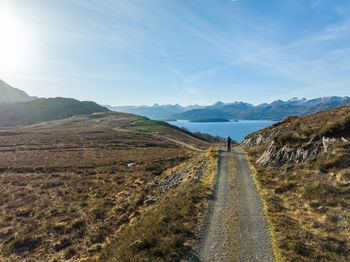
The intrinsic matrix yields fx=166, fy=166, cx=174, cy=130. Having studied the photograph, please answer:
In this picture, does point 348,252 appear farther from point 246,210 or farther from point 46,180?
point 46,180

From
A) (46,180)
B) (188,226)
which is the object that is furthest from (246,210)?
(46,180)

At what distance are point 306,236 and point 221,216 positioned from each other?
14.1 feet

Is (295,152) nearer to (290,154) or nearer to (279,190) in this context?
(290,154)

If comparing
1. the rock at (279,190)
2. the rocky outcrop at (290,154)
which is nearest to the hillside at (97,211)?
the rock at (279,190)

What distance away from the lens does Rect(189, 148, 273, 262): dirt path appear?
766 centimetres

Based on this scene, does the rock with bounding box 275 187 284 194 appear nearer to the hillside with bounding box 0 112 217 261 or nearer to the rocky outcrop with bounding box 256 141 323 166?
the rocky outcrop with bounding box 256 141 323 166

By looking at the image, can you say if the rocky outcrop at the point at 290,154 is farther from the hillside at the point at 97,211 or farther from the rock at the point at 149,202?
the rock at the point at 149,202

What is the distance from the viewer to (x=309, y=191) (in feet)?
39.2

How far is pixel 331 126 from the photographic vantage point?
50.4 ft

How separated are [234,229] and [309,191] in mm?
6966

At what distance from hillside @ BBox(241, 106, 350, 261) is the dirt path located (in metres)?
0.69

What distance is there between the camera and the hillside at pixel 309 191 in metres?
7.73

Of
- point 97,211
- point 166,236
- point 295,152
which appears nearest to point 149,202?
point 97,211

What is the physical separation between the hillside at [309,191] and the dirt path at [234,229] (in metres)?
0.69
